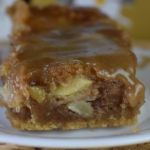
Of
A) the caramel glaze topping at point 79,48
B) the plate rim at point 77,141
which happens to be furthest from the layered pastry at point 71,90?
the plate rim at point 77,141

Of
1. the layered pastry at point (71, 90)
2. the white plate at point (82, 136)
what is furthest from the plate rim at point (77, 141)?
the layered pastry at point (71, 90)

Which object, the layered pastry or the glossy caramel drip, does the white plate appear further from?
the glossy caramel drip

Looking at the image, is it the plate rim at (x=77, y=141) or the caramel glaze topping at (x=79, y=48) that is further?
the caramel glaze topping at (x=79, y=48)

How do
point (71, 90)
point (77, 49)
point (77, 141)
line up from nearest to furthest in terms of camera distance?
point (77, 141), point (71, 90), point (77, 49)

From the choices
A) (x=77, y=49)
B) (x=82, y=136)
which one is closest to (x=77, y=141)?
(x=82, y=136)

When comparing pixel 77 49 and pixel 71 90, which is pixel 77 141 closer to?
pixel 71 90

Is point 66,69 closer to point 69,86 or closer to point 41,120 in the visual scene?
point 69,86

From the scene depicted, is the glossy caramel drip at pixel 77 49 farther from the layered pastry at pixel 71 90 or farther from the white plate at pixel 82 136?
the white plate at pixel 82 136

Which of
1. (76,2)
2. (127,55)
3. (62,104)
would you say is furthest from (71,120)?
(76,2)

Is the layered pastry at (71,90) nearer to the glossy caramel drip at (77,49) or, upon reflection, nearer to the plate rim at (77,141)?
the glossy caramel drip at (77,49)
